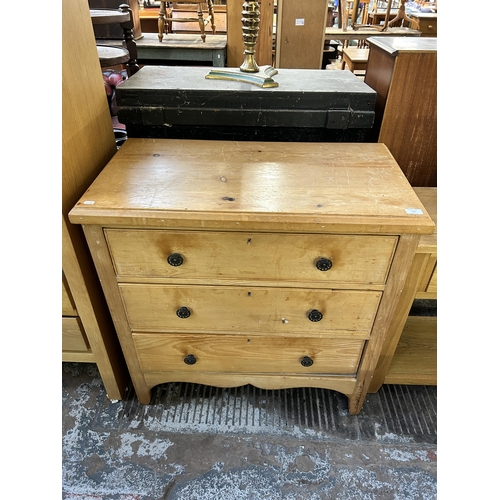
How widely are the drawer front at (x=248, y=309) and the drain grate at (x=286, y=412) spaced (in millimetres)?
407

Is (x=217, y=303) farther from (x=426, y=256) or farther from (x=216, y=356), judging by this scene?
(x=426, y=256)

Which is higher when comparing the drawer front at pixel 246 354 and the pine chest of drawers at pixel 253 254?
the pine chest of drawers at pixel 253 254

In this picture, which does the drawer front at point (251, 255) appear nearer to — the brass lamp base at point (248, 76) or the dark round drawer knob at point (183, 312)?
the dark round drawer knob at point (183, 312)

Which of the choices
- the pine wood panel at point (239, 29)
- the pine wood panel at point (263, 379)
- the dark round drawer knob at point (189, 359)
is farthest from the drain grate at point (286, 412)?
the pine wood panel at point (239, 29)

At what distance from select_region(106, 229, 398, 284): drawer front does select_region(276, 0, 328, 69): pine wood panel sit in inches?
146

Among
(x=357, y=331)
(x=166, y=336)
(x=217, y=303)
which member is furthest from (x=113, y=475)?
(x=357, y=331)

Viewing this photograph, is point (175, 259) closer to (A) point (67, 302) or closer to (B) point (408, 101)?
(A) point (67, 302)

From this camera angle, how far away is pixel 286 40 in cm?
386

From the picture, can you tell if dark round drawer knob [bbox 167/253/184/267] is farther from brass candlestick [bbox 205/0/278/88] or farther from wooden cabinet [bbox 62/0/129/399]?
brass candlestick [bbox 205/0/278/88]

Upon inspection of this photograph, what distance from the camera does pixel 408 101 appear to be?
3.93ft

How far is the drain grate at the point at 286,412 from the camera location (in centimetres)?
126

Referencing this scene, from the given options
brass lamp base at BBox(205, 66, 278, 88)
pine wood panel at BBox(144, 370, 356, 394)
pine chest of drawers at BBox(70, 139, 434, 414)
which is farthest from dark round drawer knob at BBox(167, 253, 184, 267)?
brass lamp base at BBox(205, 66, 278, 88)

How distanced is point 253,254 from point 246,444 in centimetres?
72

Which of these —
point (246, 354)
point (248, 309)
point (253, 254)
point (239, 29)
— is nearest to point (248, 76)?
point (253, 254)
